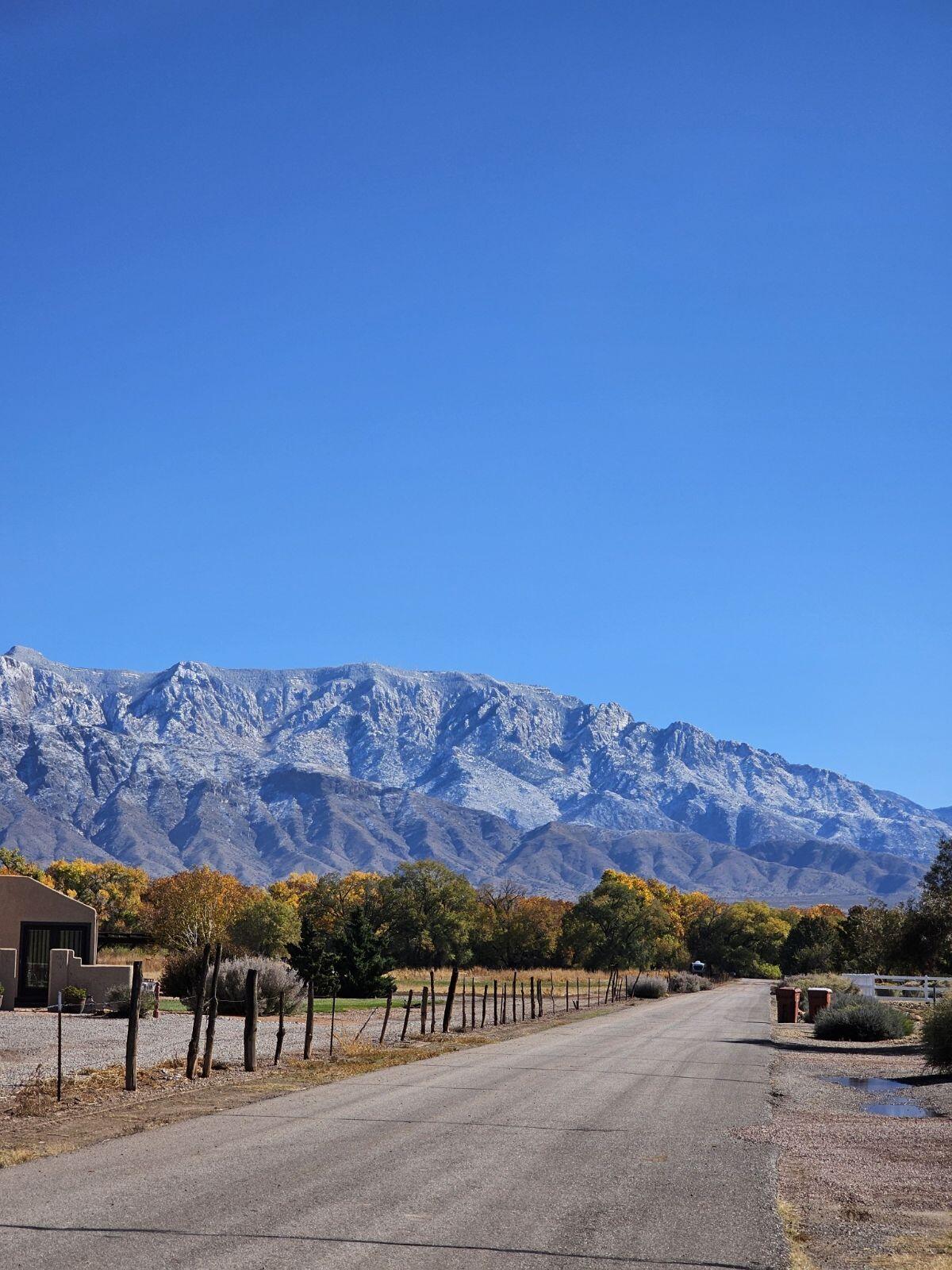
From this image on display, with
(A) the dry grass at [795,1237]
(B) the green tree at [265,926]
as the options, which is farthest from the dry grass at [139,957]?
(A) the dry grass at [795,1237]

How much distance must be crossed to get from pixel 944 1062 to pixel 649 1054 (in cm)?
640

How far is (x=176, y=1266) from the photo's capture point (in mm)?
8430

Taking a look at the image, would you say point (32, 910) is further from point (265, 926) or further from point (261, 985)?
point (265, 926)

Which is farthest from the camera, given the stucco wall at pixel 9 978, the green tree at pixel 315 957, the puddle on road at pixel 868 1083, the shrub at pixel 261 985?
the green tree at pixel 315 957

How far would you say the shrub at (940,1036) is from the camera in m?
23.9

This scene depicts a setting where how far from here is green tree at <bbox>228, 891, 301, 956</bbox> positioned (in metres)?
103

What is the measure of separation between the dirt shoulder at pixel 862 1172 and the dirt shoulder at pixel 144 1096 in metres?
7.19

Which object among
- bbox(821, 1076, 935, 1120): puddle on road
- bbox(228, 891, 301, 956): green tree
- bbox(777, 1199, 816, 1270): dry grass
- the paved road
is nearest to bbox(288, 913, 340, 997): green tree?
bbox(821, 1076, 935, 1120): puddle on road

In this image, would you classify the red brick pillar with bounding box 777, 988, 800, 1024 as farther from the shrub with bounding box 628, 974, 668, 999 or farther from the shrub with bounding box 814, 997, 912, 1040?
the shrub with bounding box 628, 974, 668, 999

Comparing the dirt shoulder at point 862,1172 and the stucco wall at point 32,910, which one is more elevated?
the stucco wall at point 32,910

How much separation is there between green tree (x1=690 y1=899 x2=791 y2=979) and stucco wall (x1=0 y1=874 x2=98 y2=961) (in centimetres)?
10257

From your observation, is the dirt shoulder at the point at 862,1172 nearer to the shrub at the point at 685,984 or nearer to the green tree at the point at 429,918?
the shrub at the point at 685,984

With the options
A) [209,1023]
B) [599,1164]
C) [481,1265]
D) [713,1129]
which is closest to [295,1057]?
[209,1023]

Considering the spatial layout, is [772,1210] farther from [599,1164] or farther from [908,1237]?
[599,1164]
